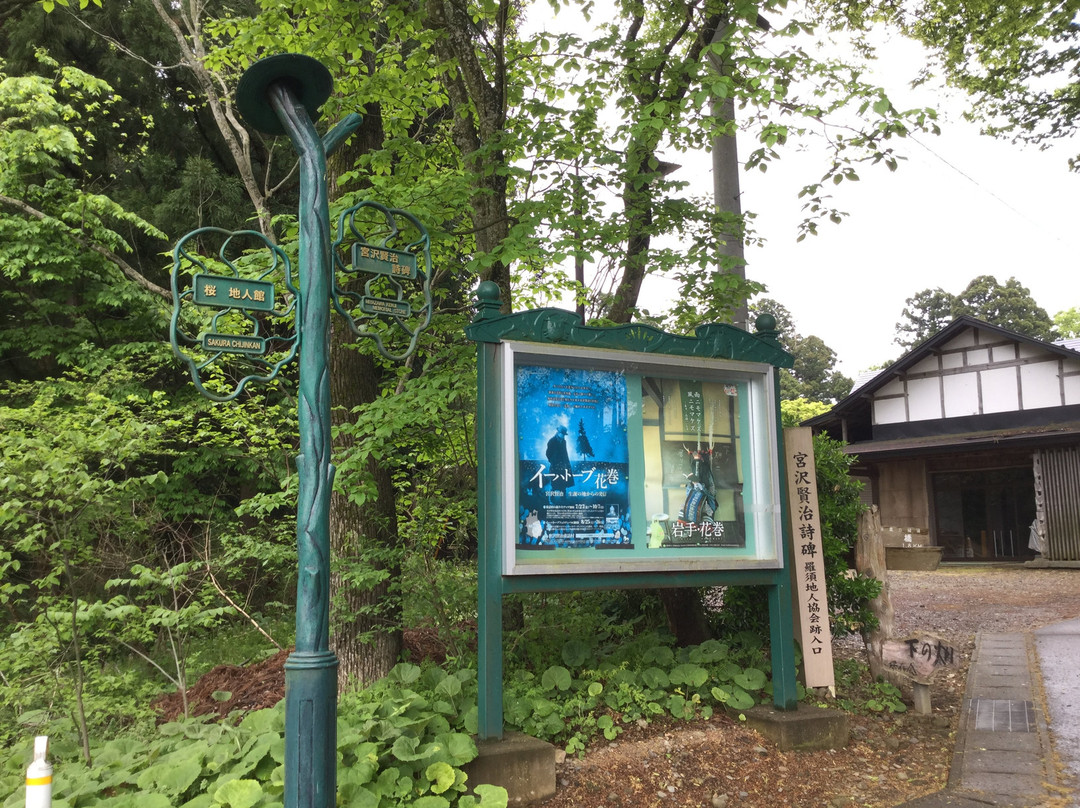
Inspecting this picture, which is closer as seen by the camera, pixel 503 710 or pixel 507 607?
pixel 503 710

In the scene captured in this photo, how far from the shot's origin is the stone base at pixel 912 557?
6.55m

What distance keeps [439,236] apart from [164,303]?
699 cm

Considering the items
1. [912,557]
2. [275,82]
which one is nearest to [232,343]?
[275,82]

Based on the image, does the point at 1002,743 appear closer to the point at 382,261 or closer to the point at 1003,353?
the point at 382,261

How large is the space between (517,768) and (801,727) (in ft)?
6.98

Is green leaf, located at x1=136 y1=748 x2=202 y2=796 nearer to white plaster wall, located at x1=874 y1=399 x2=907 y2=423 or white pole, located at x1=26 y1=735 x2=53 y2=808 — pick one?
white pole, located at x1=26 y1=735 x2=53 y2=808

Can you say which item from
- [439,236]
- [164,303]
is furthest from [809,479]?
[164,303]

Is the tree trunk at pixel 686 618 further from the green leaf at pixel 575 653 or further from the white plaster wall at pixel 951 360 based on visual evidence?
the white plaster wall at pixel 951 360

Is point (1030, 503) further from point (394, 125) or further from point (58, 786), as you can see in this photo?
point (58, 786)

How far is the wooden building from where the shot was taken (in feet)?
61.5

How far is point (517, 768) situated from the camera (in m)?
4.47

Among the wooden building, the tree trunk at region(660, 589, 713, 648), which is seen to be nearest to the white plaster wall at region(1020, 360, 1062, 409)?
the wooden building

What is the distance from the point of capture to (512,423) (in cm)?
491

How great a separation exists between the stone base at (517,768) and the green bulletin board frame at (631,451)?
0.18 meters
